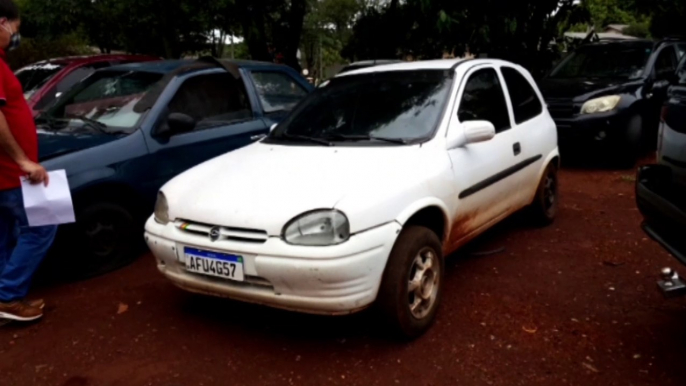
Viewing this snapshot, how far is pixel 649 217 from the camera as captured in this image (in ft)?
11.3

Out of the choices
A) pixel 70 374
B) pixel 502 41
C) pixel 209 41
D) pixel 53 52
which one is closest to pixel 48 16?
pixel 53 52

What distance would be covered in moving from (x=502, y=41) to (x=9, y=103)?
350 inches

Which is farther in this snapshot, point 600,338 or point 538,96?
point 538,96

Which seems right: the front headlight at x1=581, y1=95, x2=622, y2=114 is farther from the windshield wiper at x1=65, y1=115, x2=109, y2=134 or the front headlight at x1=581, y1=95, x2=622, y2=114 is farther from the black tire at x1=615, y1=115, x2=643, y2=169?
the windshield wiper at x1=65, y1=115, x2=109, y2=134

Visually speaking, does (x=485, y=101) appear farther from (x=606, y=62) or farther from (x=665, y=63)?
(x=665, y=63)

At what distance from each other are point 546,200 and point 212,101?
3.18 metres

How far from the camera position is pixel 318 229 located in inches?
125

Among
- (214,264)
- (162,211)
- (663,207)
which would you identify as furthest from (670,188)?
(162,211)

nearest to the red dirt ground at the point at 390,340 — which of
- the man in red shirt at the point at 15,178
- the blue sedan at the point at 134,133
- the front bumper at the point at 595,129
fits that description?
the man in red shirt at the point at 15,178

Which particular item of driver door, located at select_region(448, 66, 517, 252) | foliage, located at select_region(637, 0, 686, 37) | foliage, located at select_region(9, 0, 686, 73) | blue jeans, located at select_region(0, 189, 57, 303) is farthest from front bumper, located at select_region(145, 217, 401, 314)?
foliage, located at select_region(637, 0, 686, 37)

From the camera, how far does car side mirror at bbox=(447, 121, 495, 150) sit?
3.98 metres

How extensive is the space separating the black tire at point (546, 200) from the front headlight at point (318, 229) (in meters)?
2.75

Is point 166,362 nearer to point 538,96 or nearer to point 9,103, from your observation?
point 9,103

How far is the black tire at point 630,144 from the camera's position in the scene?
25.6 feet
